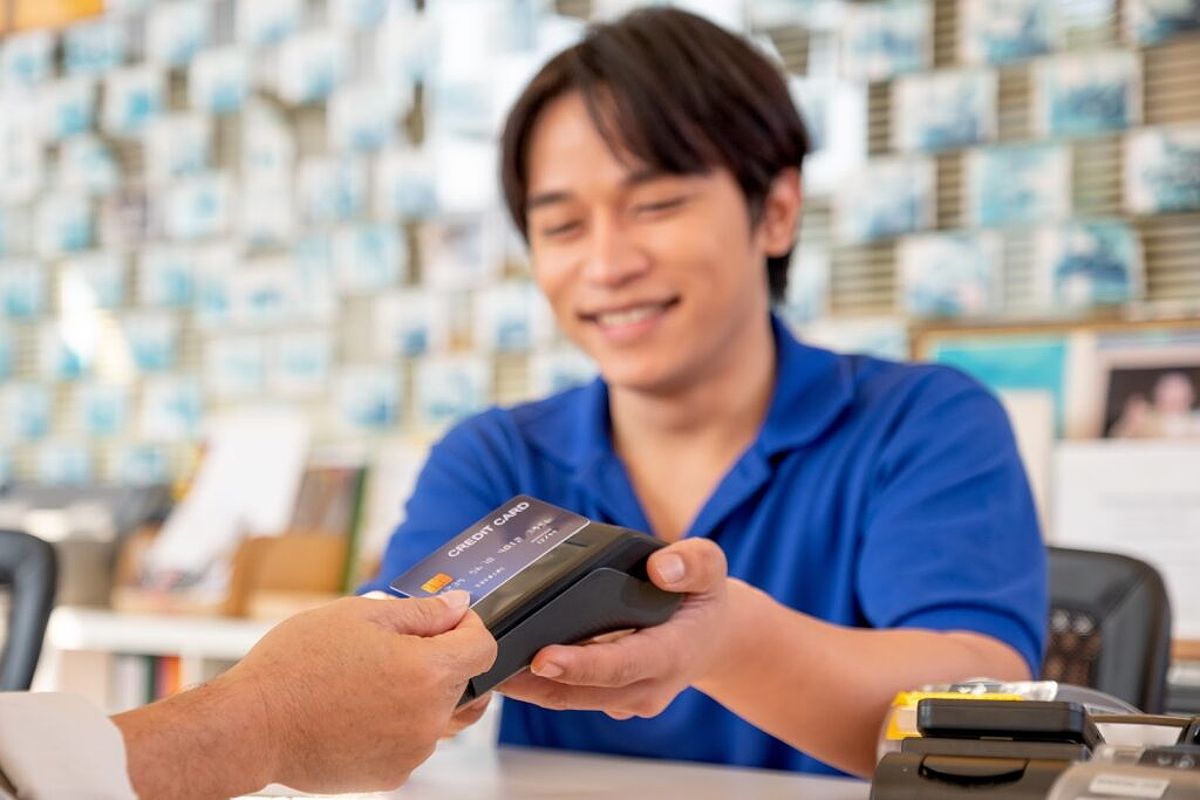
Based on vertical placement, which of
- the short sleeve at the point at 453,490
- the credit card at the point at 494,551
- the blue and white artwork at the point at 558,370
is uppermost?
the credit card at the point at 494,551

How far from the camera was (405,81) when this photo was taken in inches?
113

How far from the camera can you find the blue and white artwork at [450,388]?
2762mm

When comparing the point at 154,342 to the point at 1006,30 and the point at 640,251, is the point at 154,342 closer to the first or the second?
the point at 1006,30

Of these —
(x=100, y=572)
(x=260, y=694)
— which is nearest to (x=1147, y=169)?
(x=260, y=694)

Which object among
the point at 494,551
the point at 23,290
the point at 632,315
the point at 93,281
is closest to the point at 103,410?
the point at 93,281

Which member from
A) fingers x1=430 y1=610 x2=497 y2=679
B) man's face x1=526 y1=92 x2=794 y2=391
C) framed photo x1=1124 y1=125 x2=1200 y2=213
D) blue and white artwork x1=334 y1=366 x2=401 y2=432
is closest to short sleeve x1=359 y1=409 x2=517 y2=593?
man's face x1=526 y1=92 x2=794 y2=391

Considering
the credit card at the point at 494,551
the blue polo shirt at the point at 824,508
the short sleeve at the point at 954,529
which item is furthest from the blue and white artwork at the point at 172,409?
the credit card at the point at 494,551

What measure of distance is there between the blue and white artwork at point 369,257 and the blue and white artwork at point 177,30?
608mm

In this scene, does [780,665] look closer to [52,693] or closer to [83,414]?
[52,693]

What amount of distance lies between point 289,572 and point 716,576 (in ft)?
6.06

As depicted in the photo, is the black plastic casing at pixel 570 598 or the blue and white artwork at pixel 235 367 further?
the blue and white artwork at pixel 235 367

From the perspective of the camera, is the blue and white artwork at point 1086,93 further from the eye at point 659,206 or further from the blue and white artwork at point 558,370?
the eye at point 659,206

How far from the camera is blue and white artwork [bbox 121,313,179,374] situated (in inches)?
125

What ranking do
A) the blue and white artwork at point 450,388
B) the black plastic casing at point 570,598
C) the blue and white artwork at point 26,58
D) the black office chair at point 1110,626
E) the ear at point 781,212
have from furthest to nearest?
the blue and white artwork at point 26,58 → the blue and white artwork at point 450,388 → the ear at point 781,212 → the black office chair at point 1110,626 → the black plastic casing at point 570,598
